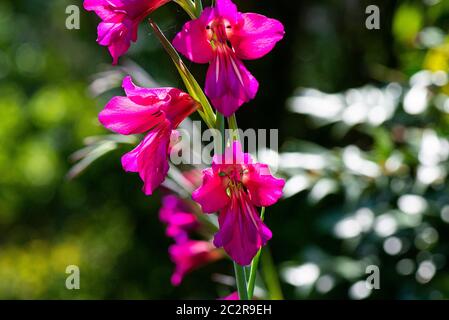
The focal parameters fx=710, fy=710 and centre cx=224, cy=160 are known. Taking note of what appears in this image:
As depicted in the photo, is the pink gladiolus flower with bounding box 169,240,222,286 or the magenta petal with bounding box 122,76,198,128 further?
the pink gladiolus flower with bounding box 169,240,222,286

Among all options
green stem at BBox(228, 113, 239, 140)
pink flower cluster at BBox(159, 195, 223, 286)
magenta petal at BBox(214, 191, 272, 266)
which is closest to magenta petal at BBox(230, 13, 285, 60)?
green stem at BBox(228, 113, 239, 140)

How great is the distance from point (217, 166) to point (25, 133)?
3.12 metres

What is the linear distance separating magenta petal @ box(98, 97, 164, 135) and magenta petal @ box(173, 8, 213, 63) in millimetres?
125

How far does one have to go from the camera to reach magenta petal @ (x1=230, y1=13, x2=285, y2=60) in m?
1.08

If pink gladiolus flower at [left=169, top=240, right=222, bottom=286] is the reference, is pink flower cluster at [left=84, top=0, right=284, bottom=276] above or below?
above

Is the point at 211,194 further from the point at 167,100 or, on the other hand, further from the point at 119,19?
the point at 119,19

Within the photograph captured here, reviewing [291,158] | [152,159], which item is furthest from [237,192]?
[291,158]

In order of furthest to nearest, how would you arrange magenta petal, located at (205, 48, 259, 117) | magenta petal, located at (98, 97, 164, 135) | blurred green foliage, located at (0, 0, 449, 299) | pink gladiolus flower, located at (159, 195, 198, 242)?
blurred green foliage, located at (0, 0, 449, 299) → pink gladiolus flower, located at (159, 195, 198, 242) → magenta petal, located at (98, 97, 164, 135) → magenta petal, located at (205, 48, 259, 117)

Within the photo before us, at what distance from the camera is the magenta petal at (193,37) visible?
41.7 inches

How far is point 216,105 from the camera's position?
3.43ft

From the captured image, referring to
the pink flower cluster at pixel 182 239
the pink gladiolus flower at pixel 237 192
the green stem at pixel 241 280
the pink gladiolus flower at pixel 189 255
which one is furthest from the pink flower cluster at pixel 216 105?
the pink gladiolus flower at pixel 189 255

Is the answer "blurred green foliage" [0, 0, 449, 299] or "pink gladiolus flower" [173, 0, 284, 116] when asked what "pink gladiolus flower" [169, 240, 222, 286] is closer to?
"blurred green foliage" [0, 0, 449, 299]
